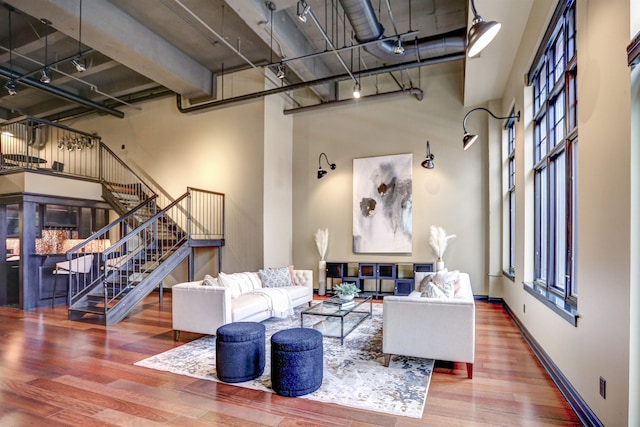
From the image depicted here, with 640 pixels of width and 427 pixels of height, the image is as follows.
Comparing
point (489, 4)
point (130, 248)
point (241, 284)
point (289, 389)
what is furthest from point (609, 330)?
point (130, 248)

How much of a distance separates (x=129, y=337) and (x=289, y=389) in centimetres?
298

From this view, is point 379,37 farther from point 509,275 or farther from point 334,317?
point 509,275

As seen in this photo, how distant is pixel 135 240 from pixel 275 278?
4187mm

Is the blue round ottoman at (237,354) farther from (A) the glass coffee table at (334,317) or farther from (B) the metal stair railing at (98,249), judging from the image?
(B) the metal stair railing at (98,249)

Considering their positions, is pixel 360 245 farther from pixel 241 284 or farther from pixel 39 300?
pixel 39 300

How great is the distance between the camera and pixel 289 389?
3.08 m

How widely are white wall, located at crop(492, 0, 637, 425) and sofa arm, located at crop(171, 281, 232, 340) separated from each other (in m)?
3.60

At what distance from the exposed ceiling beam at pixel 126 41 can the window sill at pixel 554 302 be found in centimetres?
→ 700

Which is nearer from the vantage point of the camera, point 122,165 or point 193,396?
point 193,396

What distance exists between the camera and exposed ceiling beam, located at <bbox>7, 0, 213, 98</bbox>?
198 inches

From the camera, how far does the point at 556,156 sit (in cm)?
386

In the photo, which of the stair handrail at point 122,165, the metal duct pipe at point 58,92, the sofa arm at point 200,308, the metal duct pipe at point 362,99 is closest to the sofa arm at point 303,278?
the sofa arm at point 200,308

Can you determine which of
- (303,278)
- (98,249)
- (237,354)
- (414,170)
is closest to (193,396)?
(237,354)

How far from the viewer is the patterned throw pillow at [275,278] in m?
6.22
